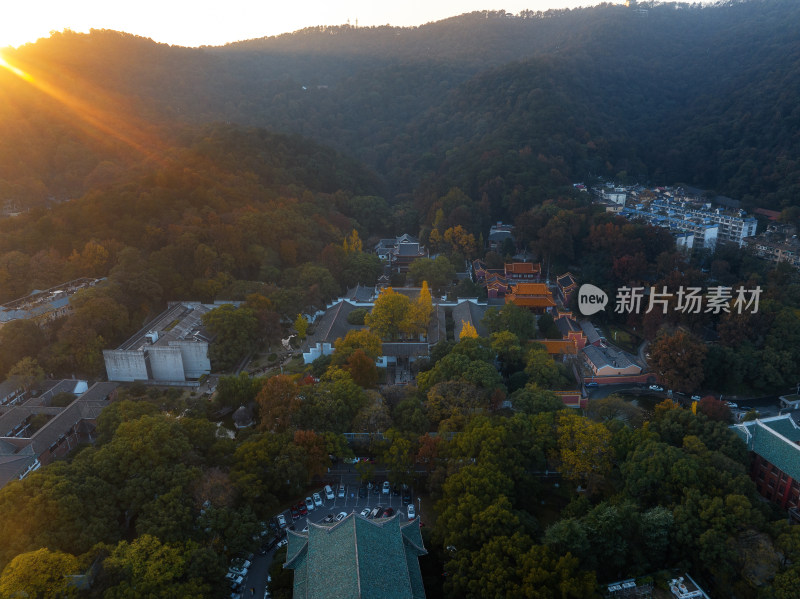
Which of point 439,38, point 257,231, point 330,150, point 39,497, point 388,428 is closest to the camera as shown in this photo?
point 39,497

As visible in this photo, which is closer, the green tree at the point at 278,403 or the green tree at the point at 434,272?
the green tree at the point at 278,403

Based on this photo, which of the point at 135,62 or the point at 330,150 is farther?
the point at 135,62

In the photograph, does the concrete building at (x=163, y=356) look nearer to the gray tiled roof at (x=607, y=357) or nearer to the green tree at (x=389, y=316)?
the green tree at (x=389, y=316)

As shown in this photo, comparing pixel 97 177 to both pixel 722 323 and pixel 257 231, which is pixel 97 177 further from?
pixel 722 323

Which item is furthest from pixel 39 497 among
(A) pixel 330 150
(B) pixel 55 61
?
(B) pixel 55 61

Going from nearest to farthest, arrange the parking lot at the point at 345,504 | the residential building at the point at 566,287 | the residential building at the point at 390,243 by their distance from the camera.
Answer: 1. the parking lot at the point at 345,504
2. the residential building at the point at 566,287
3. the residential building at the point at 390,243

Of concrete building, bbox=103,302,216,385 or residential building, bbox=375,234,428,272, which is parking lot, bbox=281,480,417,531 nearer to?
concrete building, bbox=103,302,216,385

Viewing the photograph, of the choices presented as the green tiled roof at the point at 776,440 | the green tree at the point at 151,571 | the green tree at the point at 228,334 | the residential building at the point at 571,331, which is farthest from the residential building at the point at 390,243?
the green tree at the point at 151,571
